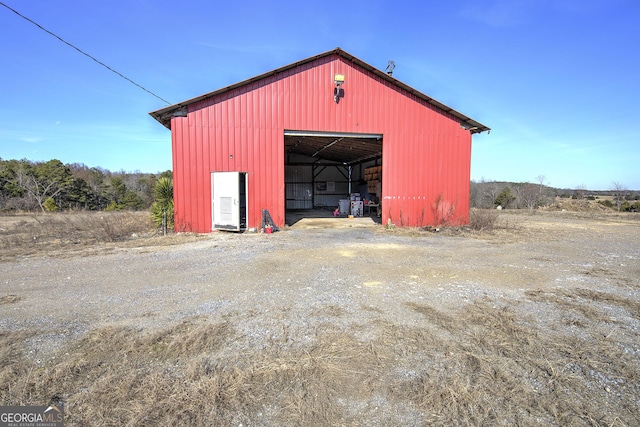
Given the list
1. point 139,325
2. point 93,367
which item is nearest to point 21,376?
point 93,367

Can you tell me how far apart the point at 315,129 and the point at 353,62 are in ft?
11.1

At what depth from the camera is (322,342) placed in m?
3.66

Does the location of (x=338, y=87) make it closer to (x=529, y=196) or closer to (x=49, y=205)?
(x=49, y=205)

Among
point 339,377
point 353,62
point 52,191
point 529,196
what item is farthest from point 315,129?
point 529,196

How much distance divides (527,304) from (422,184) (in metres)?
10.5

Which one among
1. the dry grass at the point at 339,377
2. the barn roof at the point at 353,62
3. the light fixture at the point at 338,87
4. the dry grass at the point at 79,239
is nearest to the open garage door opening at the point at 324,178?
the barn roof at the point at 353,62

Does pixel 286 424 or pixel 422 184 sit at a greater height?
pixel 422 184

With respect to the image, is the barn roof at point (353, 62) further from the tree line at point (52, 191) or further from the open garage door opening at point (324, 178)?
the tree line at point (52, 191)

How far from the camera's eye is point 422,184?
14938 millimetres

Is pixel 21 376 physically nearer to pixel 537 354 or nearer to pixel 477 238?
pixel 537 354

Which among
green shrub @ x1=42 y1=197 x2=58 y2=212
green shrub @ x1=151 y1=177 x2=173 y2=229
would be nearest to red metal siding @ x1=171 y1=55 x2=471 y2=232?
green shrub @ x1=151 y1=177 x2=173 y2=229

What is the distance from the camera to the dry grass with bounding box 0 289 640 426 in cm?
250

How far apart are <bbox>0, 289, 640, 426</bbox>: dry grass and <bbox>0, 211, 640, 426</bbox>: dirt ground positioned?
0.05ft

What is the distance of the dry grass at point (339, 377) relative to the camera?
2498 millimetres
